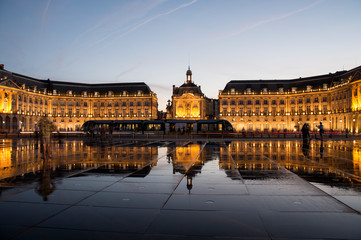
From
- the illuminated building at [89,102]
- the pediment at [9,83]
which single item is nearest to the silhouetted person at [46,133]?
the pediment at [9,83]

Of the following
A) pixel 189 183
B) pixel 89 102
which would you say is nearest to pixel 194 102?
pixel 89 102

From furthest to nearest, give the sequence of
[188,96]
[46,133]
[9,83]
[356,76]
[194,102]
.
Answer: [194,102] → [188,96] → [9,83] → [356,76] → [46,133]

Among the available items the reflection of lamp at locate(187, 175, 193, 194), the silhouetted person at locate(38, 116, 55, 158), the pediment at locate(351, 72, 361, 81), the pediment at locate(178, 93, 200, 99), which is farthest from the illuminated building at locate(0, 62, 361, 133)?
the reflection of lamp at locate(187, 175, 193, 194)

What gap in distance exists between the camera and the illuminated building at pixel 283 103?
8950 cm

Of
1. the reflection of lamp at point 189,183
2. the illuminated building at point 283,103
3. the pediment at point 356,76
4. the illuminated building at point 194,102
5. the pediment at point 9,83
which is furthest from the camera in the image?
the illuminated building at point 283,103

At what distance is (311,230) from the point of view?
4430 millimetres

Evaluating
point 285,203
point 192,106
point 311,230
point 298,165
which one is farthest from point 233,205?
point 192,106

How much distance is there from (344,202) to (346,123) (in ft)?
280

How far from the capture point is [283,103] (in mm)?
99625

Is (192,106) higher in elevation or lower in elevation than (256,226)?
higher

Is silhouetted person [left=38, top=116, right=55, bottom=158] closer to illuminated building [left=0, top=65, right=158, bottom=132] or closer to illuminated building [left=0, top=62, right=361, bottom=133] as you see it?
illuminated building [left=0, top=62, right=361, bottom=133]

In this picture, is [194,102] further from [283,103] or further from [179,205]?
[179,205]

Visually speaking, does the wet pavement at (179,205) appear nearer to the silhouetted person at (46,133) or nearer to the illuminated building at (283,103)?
the silhouetted person at (46,133)

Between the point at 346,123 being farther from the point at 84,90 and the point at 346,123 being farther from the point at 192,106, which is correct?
the point at 84,90
